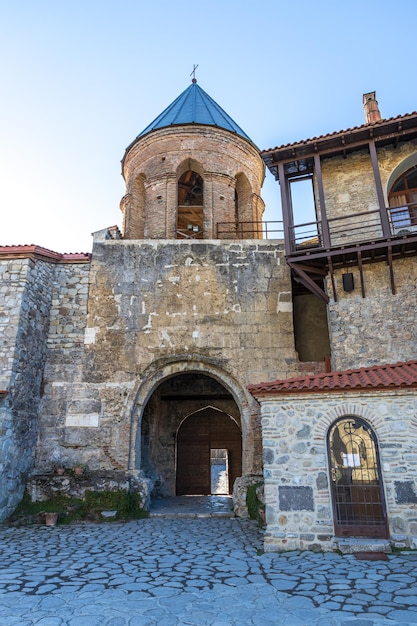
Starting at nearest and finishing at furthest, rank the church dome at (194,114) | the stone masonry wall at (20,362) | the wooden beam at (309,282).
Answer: the stone masonry wall at (20,362), the wooden beam at (309,282), the church dome at (194,114)

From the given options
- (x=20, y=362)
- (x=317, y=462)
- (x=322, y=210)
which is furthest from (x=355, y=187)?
(x=20, y=362)

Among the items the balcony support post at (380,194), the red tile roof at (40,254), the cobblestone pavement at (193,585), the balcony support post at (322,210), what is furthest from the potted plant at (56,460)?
the balcony support post at (380,194)

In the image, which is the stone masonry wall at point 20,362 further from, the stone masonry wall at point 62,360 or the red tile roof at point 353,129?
the red tile roof at point 353,129

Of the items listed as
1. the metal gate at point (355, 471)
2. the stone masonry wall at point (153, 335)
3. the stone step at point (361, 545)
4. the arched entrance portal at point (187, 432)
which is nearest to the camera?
the stone step at point (361, 545)

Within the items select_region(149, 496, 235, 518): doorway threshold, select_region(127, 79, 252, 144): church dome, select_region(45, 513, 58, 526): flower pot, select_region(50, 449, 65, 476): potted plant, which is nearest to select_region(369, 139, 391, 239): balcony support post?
select_region(127, 79, 252, 144): church dome

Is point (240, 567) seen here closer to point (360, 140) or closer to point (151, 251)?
point (151, 251)

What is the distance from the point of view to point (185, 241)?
10.4m

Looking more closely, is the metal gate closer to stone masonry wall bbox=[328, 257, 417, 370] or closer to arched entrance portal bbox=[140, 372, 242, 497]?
stone masonry wall bbox=[328, 257, 417, 370]

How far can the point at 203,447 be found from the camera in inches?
520

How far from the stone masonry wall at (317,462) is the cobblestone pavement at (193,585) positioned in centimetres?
36

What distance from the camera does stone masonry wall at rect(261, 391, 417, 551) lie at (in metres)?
5.60

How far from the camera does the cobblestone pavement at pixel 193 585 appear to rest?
11.5 feet

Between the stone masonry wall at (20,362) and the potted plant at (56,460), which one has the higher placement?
the stone masonry wall at (20,362)

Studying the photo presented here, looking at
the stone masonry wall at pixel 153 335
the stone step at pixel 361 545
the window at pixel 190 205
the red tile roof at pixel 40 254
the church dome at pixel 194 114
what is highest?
the church dome at pixel 194 114
